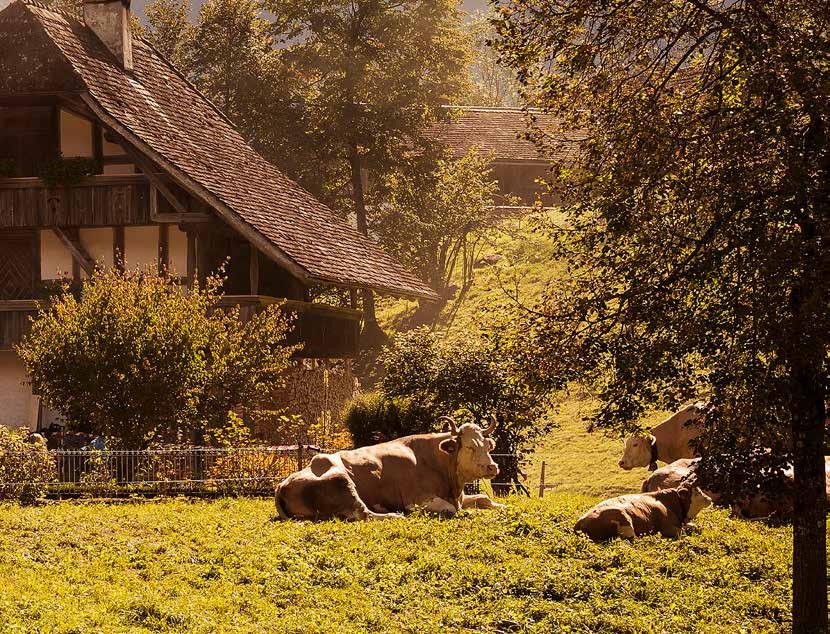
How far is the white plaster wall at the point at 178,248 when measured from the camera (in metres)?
27.4

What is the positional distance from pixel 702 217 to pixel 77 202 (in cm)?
1892

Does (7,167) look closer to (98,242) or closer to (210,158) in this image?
(98,242)

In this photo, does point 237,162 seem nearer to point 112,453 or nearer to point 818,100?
point 112,453

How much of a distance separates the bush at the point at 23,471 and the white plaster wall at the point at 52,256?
9.79m

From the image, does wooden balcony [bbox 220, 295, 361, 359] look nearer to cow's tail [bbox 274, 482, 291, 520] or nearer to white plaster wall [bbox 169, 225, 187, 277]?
white plaster wall [bbox 169, 225, 187, 277]

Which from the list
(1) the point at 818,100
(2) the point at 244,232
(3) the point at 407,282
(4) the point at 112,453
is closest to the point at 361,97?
(3) the point at 407,282

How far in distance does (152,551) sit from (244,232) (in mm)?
13386

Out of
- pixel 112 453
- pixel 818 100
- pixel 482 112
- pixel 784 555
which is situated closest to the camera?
pixel 818 100

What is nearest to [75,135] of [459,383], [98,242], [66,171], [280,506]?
[66,171]

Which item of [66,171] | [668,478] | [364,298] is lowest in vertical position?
[668,478]

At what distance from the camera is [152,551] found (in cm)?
1297

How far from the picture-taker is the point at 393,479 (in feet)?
54.0

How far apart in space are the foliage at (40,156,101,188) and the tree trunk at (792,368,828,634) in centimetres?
1990

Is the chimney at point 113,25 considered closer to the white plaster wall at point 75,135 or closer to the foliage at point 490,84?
the white plaster wall at point 75,135
